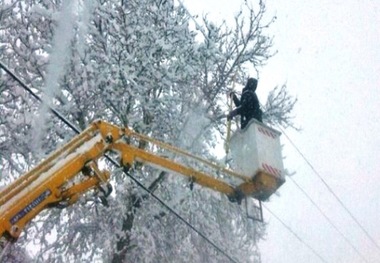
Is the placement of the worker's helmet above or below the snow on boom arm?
above

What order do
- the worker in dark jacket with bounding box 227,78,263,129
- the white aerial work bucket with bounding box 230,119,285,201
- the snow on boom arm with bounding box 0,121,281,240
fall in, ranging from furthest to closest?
the worker in dark jacket with bounding box 227,78,263,129
the white aerial work bucket with bounding box 230,119,285,201
the snow on boom arm with bounding box 0,121,281,240

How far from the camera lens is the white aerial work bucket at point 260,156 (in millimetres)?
7242

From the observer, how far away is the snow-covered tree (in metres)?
10.3

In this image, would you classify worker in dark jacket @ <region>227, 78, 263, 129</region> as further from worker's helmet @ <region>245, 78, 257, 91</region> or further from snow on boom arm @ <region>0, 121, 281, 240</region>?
snow on boom arm @ <region>0, 121, 281, 240</region>

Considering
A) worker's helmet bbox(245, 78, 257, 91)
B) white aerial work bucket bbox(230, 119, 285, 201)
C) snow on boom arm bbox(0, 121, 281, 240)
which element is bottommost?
snow on boom arm bbox(0, 121, 281, 240)

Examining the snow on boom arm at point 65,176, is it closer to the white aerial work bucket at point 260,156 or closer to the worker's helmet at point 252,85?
the white aerial work bucket at point 260,156

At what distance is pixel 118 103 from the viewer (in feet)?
34.2

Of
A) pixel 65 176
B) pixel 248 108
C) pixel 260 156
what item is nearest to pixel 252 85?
pixel 248 108

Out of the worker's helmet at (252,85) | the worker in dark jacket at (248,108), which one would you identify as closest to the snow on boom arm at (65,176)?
the worker in dark jacket at (248,108)

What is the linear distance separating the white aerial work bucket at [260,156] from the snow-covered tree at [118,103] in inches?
130

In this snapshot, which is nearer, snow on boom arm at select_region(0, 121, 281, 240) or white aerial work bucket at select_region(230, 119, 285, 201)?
snow on boom arm at select_region(0, 121, 281, 240)

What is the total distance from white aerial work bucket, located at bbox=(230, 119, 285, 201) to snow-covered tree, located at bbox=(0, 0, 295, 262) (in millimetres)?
3309

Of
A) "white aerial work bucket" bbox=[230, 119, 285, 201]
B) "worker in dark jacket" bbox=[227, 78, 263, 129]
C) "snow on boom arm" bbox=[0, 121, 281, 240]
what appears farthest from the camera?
"worker in dark jacket" bbox=[227, 78, 263, 129]

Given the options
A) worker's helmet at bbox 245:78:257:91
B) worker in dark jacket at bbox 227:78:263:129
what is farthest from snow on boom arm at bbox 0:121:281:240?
worker's helmet at bbox 245:78:257:91
